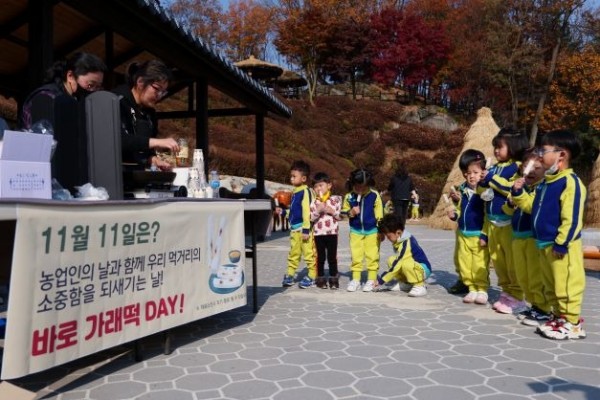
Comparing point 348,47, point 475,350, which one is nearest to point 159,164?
point 475,350

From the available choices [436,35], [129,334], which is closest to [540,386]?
[129,334]

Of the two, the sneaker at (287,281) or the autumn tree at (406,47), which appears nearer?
the sneaker at (287,281)

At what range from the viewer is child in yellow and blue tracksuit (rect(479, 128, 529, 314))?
15.0ft

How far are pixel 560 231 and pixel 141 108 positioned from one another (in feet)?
10.1

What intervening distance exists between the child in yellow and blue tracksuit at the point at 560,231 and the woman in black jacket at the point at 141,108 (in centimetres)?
263

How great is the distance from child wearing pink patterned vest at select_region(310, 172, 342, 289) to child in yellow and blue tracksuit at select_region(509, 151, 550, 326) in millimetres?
2065

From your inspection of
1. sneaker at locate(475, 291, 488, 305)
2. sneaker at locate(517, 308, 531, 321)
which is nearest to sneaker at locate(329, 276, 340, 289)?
sneaker at locate(475, 291, 488, 305)

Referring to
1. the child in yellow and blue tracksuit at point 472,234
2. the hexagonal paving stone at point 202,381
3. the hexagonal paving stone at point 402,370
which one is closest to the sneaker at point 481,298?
the child in yellow and blue tracksuit at point 472,234

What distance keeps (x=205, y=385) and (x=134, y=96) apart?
203cm

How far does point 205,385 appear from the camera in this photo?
288 cm

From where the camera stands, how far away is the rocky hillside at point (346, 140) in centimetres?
2170

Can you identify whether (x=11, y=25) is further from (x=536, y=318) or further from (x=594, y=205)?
(x=594, y=205)

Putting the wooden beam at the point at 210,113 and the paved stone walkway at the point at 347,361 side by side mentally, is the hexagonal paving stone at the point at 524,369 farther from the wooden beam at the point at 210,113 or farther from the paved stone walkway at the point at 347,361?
the wooden beam at the point at 210,113

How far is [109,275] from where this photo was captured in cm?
282
